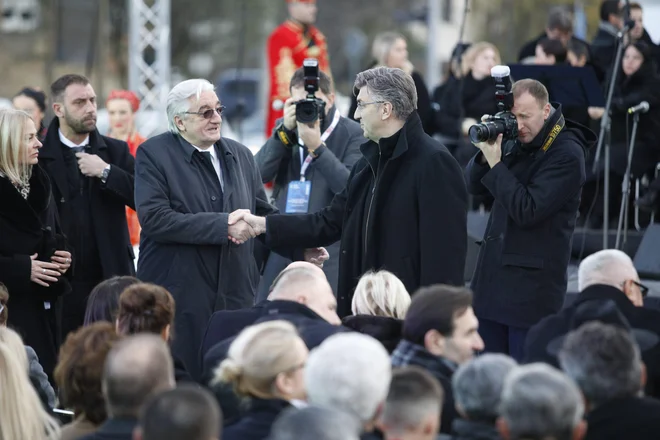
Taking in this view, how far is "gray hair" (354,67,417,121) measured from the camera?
6.27 m

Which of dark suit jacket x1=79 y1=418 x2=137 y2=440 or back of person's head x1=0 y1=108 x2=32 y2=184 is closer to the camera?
dark suit jacket x1=79 y1=418 x2=137 y2=440

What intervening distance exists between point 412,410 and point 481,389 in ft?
0.83

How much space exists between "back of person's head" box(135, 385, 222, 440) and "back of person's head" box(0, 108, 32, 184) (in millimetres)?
3498

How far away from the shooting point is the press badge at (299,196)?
755 centimetres

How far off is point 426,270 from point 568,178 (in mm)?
870

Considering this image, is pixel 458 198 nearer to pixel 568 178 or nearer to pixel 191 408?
pixel 568 178

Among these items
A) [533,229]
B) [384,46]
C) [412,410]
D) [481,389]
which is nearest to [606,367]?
[481,389]

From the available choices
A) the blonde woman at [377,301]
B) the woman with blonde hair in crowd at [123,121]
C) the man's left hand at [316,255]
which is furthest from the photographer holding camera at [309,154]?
the woman with blonde hair in crowd at [123,121]

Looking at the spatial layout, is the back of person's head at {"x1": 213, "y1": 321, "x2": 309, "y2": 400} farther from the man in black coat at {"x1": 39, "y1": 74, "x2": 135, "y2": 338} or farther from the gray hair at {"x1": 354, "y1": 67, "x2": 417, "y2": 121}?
the man in black coat at {"x1": 39, "y1": 74, "x2": 135, "y2": 338}

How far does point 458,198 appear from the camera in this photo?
6.23 metres

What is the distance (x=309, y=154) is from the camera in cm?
751

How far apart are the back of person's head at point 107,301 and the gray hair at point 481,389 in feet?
6.42

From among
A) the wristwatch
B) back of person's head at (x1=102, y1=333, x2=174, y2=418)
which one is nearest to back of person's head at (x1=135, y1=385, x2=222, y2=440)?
back of person's head at (x1=102, y1=333, x2=174, y2=418)

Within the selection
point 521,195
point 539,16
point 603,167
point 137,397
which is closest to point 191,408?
point 137,397
